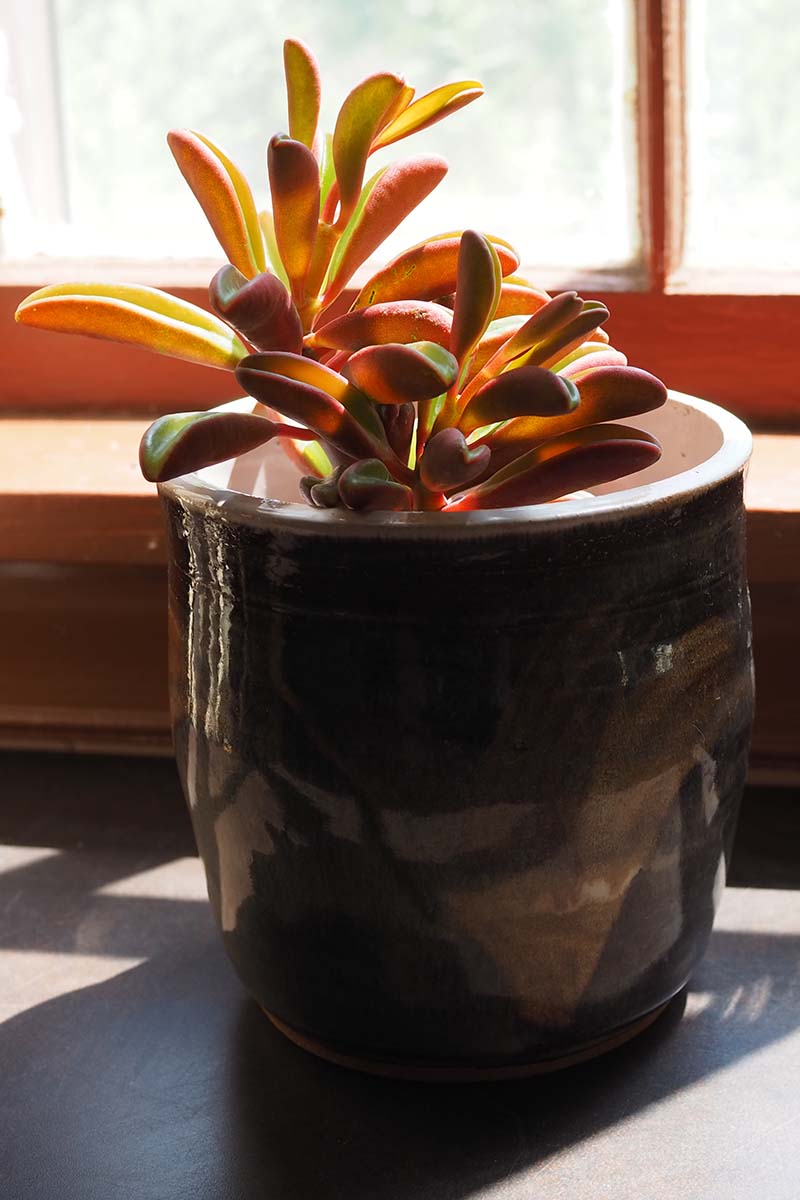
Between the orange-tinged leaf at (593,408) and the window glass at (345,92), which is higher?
the window glass at (345,92)

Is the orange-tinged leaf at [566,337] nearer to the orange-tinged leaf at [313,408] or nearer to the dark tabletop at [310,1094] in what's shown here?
the orange-tinged leaf at [313,408]

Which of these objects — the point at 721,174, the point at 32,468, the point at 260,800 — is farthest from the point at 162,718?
the point at 721,174

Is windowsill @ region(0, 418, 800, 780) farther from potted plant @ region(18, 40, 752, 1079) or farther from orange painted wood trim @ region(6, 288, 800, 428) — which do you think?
potted plant @ region(18, 40, 752, 1079)

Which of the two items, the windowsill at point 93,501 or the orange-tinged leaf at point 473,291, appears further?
the windowsill at point 93,501

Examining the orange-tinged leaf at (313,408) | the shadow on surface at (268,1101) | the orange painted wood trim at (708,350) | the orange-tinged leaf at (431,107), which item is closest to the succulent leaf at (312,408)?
the orange-tinged leaf at (313,408)

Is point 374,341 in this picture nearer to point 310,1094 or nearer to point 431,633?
point 431,633

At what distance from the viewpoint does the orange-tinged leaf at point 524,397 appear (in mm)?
394

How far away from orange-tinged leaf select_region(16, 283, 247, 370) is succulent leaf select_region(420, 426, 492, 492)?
8 centimetres

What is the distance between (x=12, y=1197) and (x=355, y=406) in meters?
0.27

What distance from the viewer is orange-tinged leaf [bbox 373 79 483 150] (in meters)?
0.47

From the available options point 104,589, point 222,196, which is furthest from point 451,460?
point 104,589

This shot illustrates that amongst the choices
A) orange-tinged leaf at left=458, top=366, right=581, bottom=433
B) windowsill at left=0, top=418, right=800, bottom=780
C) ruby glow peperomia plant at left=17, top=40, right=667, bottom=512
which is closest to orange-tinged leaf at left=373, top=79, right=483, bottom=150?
ruby glow peperomia plant at left=17, top=40, right=667, bottom=512

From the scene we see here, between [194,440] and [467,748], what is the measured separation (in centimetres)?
12

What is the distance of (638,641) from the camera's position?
1.40 ft
